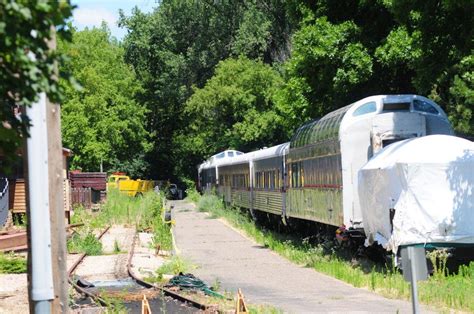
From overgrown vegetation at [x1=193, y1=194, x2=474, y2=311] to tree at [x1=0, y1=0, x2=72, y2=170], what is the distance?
31.7ft

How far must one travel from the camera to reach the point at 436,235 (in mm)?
16422

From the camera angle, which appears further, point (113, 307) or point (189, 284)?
point (189, 284)

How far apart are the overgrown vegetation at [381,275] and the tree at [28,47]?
9.65m

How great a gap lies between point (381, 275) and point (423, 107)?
534cm

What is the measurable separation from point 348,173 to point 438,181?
3325 mm

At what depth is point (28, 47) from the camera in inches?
172

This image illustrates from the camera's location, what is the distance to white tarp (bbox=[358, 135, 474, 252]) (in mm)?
16422

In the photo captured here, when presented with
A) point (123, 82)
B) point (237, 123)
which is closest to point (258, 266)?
point (237, 123)

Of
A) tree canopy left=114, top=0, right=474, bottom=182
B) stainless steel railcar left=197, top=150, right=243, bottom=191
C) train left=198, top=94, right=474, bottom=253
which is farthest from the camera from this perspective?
stainless steel railcar left=197, top=150, right=243, bottom=191

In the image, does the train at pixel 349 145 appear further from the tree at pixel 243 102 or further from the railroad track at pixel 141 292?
the tree at pixel 243 102

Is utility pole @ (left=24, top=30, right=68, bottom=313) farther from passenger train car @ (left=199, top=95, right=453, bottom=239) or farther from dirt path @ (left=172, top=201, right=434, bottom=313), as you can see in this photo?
passenger train car @ (left=199, top=95, right=453, bottom=239)

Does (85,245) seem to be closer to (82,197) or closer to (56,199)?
(56,199)

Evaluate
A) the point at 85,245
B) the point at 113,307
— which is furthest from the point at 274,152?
the point at 113,307

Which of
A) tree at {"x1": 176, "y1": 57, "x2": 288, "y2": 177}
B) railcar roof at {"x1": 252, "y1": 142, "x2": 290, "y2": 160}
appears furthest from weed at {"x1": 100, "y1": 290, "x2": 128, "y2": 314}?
tree at {"x1": 176, "y1": 57, "x2": 288, "y2": 177}
